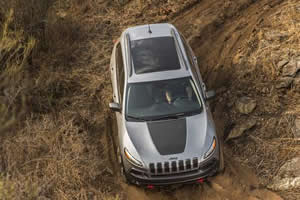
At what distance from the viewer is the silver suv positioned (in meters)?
6.41

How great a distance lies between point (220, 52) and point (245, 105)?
232 centimetres

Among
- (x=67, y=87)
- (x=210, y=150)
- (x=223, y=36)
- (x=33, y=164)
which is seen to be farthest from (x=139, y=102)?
(x=223, y=36)

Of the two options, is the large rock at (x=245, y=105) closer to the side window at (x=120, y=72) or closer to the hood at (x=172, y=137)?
the hood at (x=172, y=137)

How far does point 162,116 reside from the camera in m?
6.84

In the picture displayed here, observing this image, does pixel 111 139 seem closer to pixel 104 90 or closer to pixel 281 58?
pixel 104 90

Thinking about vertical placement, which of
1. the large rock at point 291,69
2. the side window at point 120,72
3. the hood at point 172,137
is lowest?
the large rock at point 291,69

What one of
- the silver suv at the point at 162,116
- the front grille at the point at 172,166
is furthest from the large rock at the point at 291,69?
the front grille at the point at 172,166

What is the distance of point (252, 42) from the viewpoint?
398 inches

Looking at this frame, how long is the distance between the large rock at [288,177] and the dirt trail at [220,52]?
247mm

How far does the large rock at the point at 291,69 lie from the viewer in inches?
346

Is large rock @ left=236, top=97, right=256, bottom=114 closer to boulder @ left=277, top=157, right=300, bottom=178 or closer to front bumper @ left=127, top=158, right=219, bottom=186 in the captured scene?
boulder @ left=277, top=157, right=300, bottom=178

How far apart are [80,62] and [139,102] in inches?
166

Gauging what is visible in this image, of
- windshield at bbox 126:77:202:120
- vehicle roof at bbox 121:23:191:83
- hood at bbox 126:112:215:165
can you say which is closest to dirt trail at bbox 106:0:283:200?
hood at bbox 126:112:215:165

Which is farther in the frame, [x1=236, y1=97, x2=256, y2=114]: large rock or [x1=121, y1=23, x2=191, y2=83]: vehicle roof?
[x1=236, y1=97, x2=256, y2=114]: large rock
